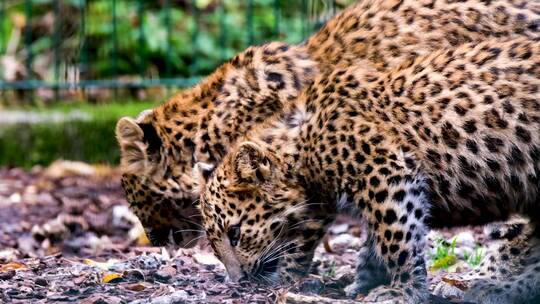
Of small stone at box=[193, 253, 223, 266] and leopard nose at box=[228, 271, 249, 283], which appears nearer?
leopard nose at box=[228, 271, 249, 283]

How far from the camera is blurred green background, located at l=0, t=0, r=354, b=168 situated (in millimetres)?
11617

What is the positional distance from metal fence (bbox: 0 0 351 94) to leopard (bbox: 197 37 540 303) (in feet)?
14.0

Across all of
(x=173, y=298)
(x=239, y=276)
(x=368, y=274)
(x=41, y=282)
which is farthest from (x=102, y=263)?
(x=368, y=274)

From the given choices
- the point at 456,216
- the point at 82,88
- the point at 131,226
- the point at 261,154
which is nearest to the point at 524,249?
the point at 456,216

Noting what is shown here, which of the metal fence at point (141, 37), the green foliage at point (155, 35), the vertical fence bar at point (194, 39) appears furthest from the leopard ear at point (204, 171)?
the green foliage at point (155, 35)

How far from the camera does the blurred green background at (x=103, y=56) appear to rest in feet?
38.1

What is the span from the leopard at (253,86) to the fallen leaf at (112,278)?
0.83 m

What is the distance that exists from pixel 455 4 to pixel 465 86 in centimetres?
139

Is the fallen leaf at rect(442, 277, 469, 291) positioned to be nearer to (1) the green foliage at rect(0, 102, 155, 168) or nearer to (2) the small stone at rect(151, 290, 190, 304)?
(2) the small stone at rect(151, 290, 190, 304)

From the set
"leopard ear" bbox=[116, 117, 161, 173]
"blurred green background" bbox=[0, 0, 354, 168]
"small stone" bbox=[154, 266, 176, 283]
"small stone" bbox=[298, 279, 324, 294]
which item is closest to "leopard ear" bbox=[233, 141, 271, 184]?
"small stone" bbox=[298, 279, 324, 294]

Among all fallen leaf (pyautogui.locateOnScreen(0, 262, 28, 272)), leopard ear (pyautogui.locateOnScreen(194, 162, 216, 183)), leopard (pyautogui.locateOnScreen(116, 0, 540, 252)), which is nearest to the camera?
leopard ear (pyautogui.locateOnScreen(194, 162, 216, 183))

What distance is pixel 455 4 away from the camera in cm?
769

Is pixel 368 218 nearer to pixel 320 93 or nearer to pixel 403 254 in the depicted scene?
pixel 403 254

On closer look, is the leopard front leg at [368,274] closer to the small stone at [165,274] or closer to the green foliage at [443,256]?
the green foliage at [443,256]
